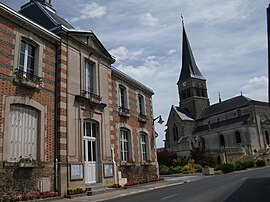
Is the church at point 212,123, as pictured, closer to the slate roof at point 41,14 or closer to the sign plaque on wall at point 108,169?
the sign plaque on wall at point 108,169

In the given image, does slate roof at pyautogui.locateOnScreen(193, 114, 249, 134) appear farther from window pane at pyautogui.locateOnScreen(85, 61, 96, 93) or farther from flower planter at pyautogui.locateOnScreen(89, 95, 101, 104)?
flower planter at pyautogui.locateOnScreen(89, 95, 101, 104)

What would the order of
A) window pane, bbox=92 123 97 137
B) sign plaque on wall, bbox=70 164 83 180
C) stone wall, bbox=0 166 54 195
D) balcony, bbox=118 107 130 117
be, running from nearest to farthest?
1. stone wall, bbox=0 166 54 195
2. sign plaque on wall, bbox=70 164 83 180
3. window pane, bbox=92 123 97 137
4. balcony, bbox=118 107 130 117

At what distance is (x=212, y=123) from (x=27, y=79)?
53.2m

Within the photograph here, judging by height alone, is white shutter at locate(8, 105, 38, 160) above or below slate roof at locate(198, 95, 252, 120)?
below

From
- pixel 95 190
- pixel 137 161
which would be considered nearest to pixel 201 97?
pixel 137 161

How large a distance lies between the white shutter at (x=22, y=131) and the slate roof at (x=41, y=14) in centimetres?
506

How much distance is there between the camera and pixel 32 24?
38.0 feet

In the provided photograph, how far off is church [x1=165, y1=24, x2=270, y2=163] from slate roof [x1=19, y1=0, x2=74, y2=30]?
3520cm

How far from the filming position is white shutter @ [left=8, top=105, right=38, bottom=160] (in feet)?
33.7

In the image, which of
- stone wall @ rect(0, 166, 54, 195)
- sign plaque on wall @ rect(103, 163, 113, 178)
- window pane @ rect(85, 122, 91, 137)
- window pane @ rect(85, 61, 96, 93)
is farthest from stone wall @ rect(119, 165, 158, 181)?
stone wall @ rect(0, 166, 54, 195)

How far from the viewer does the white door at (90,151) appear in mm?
13438

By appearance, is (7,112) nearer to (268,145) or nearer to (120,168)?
(120,168)

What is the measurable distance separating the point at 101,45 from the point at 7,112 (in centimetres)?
740

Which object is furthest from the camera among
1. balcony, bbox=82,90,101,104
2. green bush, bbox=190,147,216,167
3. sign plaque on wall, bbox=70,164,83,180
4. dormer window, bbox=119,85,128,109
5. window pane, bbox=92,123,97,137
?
green bush, bbox=190,147,216,167
